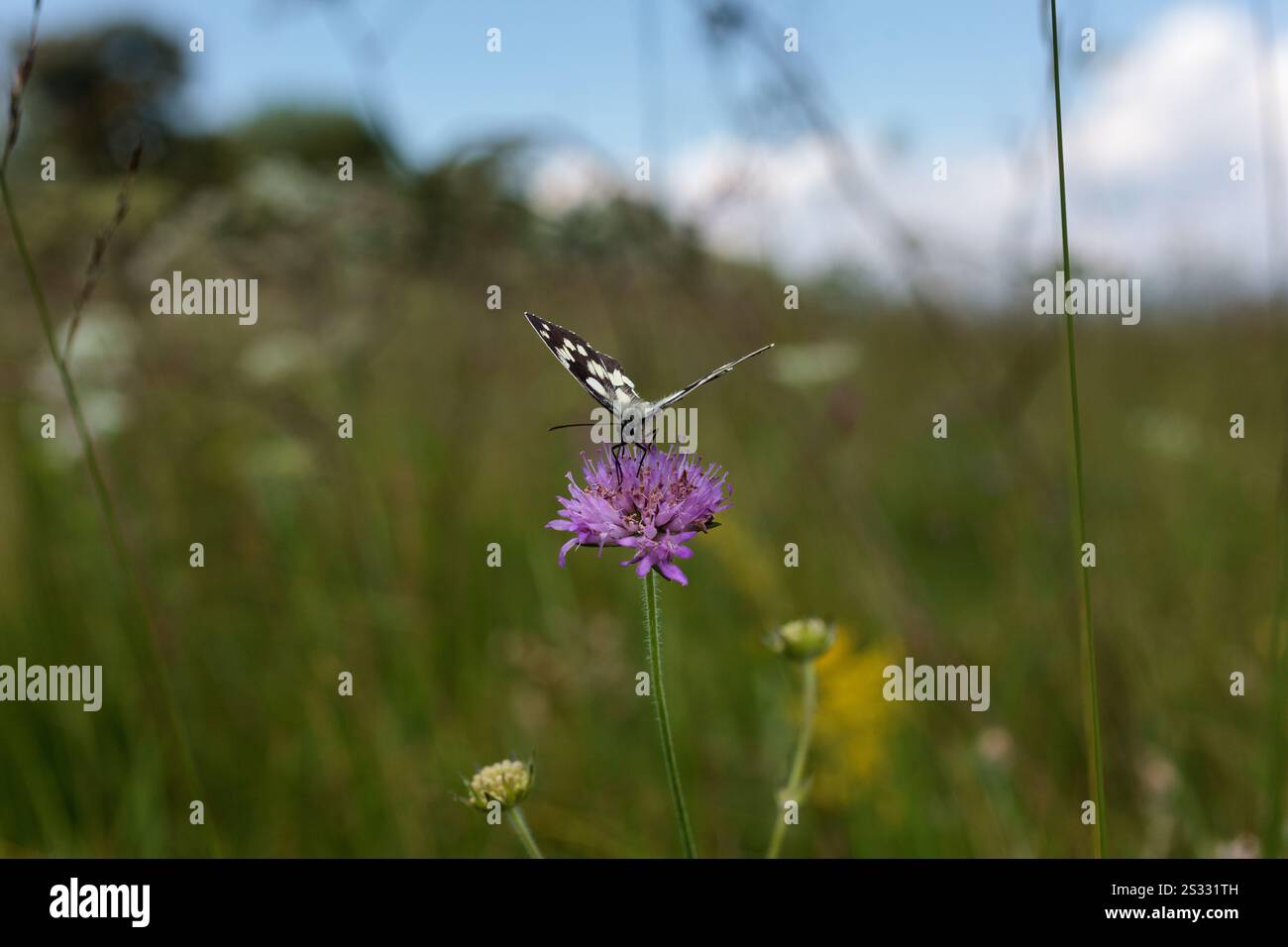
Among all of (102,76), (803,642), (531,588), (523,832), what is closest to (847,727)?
(803,642)

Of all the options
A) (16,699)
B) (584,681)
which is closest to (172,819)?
(16,699)

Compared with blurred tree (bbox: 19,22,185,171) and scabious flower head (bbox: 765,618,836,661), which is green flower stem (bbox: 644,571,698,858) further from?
blurred tree (bbox: 19,22,185,171)

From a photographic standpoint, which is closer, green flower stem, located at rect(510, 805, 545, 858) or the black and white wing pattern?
green flower stem, located at rect(510, 805, 545, 858)

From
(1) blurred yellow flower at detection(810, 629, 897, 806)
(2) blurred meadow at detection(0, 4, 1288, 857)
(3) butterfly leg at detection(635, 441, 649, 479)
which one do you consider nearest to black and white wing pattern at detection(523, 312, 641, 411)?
(3) butterfly leg at detection(635, 441, 649, 479)

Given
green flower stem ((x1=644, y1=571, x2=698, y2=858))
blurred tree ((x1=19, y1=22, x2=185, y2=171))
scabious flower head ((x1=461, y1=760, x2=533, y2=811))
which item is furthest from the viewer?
blurred tree ((x1=19, y1=22, x2=185, y2=171))

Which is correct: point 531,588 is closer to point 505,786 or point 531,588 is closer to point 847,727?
point 847,727

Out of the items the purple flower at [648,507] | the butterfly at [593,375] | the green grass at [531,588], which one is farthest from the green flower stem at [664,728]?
the green grass at [531,588]

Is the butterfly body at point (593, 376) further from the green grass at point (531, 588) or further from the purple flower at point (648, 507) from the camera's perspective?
the green grass at point (531, 588)
